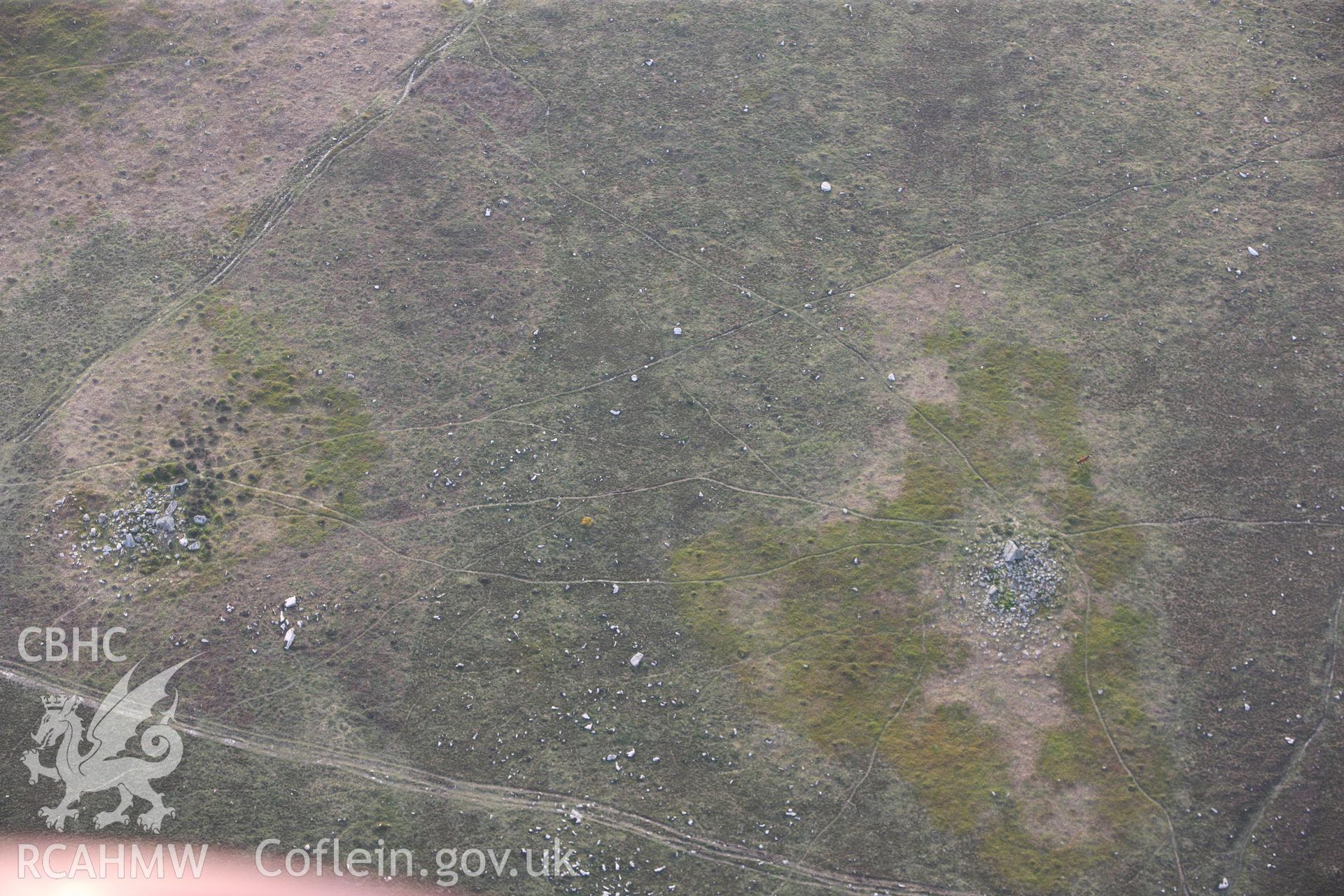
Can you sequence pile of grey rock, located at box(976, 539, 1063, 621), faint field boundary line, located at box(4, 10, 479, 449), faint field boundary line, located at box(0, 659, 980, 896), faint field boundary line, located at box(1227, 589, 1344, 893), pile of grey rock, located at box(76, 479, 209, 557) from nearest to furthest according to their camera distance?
faint field boundary line, located at box(1227, 589, 1344, 893)
faint field boundary line, located at box(0, 659, 980, 896)
pile of grey rock, located at box(976, 539, 1063, 621)
pile of grey rock, located at box(76, 479, 209, 557)
faint field boundary line, located at box(4, 10, 479, 449)

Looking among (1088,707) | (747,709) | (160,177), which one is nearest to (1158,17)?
(1088,707)

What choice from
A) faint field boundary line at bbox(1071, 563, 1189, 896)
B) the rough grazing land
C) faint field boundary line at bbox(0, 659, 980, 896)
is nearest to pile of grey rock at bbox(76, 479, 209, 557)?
the rough grazing land

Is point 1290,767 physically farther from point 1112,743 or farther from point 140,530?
point 140,530

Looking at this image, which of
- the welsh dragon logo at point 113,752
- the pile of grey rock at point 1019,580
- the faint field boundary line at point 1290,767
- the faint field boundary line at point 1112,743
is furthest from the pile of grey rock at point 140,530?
the faint field boundary line at point 1290,767

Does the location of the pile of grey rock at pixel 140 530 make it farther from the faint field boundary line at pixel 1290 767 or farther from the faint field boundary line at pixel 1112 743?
the faint field boundary line at pixel 1290 767

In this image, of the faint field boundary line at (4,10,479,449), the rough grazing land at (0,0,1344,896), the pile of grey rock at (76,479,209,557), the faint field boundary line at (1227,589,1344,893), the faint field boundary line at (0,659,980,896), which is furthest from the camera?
the faint field boundary line at (4,10,479,449)

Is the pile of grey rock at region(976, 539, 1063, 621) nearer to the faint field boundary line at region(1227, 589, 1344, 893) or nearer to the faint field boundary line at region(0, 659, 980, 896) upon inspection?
the faint field boundary line at region(1227, 589, 1344, 893)
